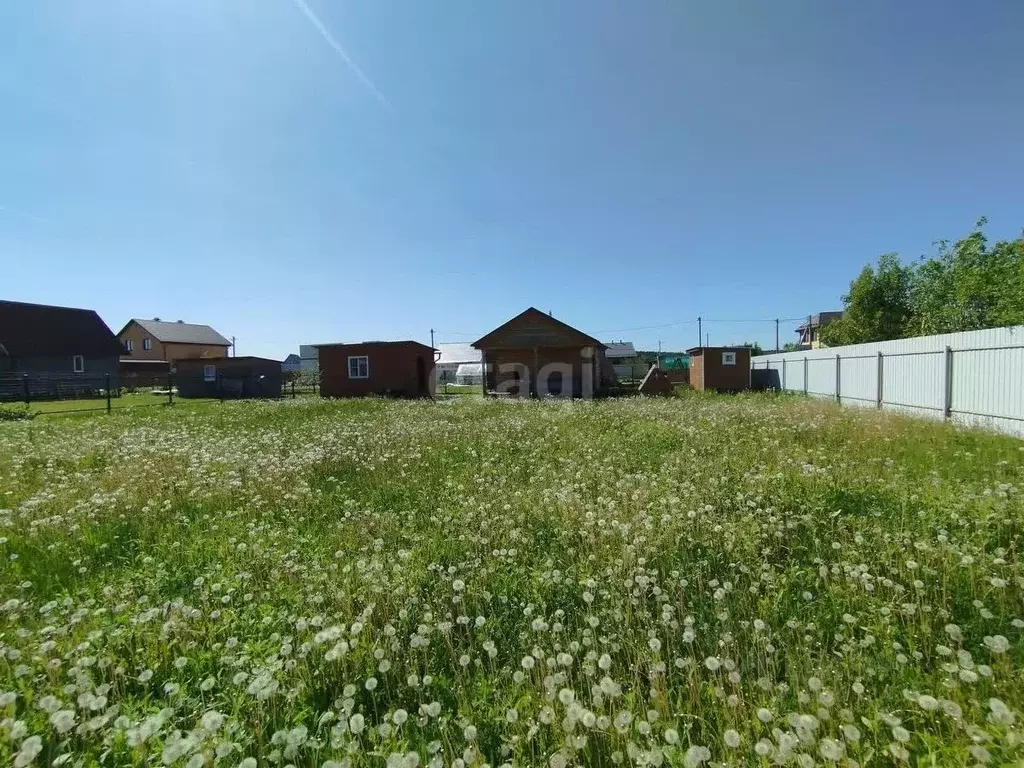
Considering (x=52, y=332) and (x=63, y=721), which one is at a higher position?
(x=52, y=332)

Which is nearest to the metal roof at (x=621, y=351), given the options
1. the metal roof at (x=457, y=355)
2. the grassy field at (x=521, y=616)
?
the metal roof at (x=457, y=355)

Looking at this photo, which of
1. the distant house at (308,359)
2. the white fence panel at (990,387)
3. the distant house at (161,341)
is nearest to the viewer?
the white fence panel at (990,387)

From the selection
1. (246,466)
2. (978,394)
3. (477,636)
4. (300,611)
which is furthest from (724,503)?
(978,394)

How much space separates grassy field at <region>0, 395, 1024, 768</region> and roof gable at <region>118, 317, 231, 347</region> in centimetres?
5271

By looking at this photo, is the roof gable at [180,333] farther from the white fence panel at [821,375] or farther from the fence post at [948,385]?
the fence post at [948,385]

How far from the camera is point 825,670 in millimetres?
2072

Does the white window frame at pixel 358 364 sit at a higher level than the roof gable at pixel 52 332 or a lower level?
lower

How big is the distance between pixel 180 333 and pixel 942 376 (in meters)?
62.9

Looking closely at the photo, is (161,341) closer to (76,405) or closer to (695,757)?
(76,405)

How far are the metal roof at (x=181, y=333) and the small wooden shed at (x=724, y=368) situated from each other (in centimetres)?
5297

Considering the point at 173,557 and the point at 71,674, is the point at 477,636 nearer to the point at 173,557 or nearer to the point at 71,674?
the point at 71,674

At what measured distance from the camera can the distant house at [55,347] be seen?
27.0m

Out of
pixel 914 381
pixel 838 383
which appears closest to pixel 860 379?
pixel 838 383

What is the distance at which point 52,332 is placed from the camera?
31.5 metres
